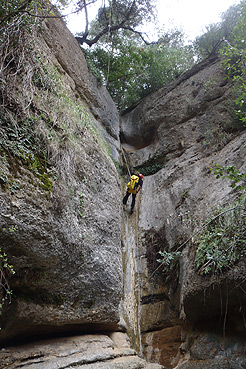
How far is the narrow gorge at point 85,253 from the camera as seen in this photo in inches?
144

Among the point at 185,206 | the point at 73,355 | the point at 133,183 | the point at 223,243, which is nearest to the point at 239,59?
the point at 223,243

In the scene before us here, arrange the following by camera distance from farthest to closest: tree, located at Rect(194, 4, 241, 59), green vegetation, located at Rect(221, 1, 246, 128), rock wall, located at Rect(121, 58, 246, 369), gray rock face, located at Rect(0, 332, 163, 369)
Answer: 1. tree, located at Rect(194, 4, 241, 59)
2. green vegetation, located at Rect(221, 1, 246, 128)
3. rock wall, located at Rect(121, 58, 246, 369)
4. gray rock face, located at Rect(0, 332, 163, 369)

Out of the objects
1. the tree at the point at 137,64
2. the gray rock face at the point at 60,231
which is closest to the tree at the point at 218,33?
the tree at the point at 137,64

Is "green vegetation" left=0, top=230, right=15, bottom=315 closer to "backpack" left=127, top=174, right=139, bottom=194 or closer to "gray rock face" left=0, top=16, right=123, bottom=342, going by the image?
"gray rock face" left=0, top=16, right=123, bottom=342

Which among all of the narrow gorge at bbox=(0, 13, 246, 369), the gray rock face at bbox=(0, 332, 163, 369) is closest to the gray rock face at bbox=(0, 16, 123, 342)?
the narrow gorge at bbox=(0, 13, 246, 369)

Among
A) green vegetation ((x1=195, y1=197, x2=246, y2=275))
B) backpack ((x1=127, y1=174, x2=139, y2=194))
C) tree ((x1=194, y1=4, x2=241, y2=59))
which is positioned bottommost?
green vegetation ((x1=195, y1=197, x2=246, y2=275))

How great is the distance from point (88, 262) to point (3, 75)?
11.2 feet

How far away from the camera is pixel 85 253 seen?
14.8ft

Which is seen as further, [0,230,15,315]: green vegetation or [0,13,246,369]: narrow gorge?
[0,13,246,369]: narrow gorge

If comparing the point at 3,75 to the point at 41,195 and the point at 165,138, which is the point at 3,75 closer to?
the point at 41,195

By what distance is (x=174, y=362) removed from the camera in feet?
18.9

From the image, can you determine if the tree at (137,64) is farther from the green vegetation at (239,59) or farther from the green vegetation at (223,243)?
the green vegetation at (223,243)

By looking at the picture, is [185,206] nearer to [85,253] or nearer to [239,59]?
[239,59]

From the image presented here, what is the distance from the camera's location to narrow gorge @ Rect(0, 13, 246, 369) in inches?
144
